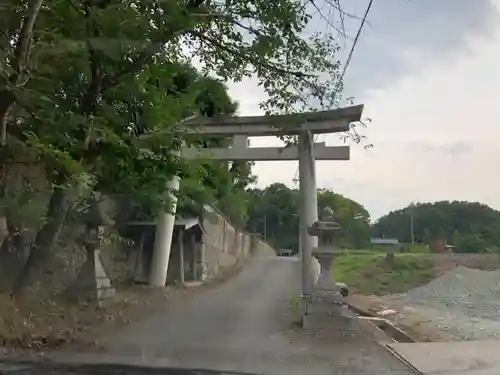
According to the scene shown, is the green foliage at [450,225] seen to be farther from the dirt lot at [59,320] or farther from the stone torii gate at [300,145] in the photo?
the dirt lot at [59,320]

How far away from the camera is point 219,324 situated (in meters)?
10.0

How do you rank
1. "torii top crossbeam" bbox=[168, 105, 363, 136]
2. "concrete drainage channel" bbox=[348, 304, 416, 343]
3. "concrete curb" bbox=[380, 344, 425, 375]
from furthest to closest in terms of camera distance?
"torii top crossbeam" bbox=[168, 105, 363, 136]
"concrete drainage channel" bbox=[348, 304, 416, 343]
"concrete curb" bbox=[380, 344, 425, 375]

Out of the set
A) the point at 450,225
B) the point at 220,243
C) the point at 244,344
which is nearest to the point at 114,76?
the point at 244,344

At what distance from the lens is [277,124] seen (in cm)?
968

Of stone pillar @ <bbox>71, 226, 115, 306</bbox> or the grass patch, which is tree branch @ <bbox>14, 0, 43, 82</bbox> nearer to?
stone pillar @ <bbox>71, 226, 115, 306</bbox>

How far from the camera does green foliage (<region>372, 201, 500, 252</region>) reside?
2067 centimetres

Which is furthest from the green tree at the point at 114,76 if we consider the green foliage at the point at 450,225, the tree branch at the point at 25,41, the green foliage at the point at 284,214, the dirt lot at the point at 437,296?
the green foliage at the point at 450,225

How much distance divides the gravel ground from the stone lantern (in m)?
2.20

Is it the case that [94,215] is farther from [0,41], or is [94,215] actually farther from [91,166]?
[0,41]

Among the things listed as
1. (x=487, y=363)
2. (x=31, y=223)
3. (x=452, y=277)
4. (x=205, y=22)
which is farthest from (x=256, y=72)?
(x=452, y=277)

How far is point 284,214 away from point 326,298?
62.7 feet

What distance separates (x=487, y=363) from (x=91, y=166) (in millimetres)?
5693

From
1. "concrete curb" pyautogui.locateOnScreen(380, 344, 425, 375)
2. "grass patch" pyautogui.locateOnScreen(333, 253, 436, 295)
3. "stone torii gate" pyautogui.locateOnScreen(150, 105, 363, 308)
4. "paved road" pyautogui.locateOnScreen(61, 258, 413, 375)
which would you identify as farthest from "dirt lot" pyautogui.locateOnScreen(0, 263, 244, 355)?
"grass patch" pyautogui.locateOnScreen(333, 253, 436, 295)

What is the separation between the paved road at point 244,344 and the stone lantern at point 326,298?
398 millimetres
